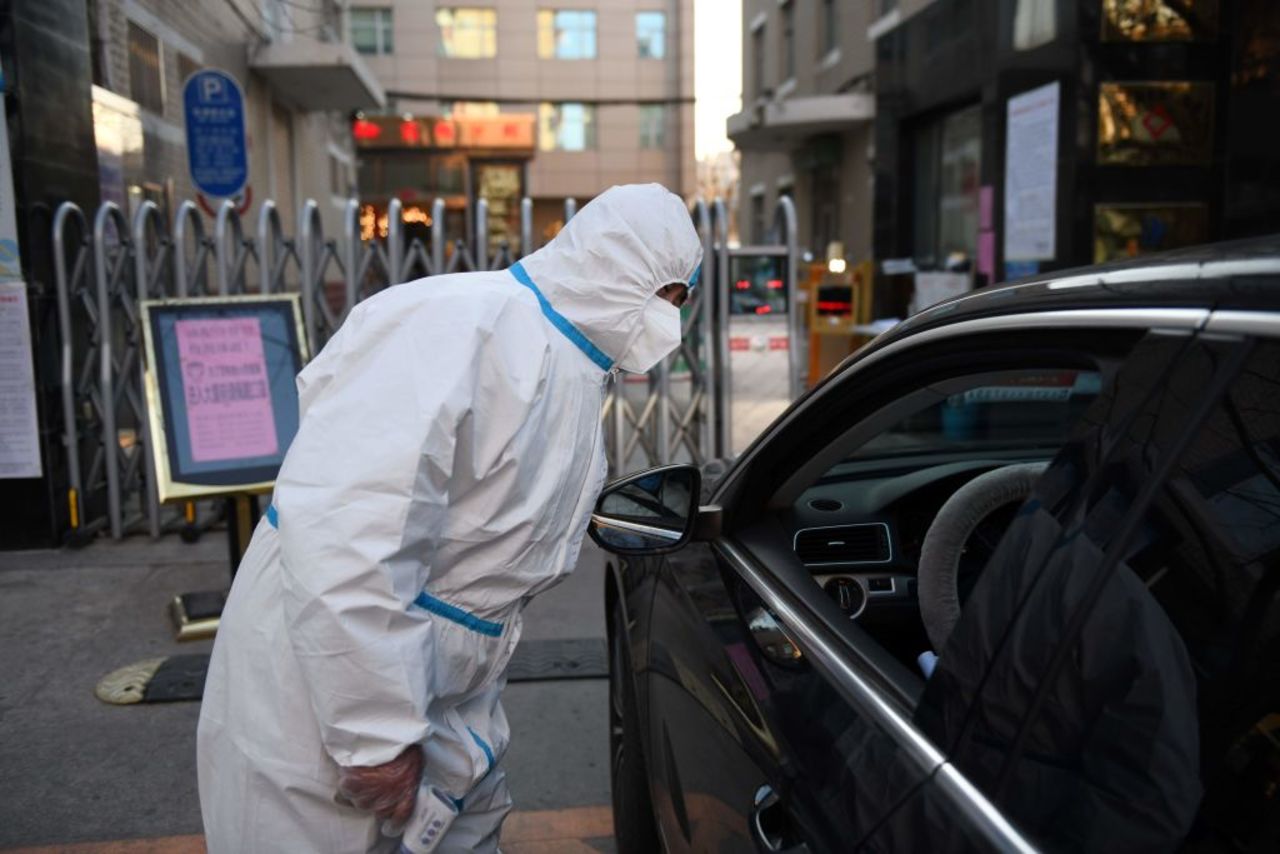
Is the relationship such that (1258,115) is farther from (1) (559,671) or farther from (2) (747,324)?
(1) (559,671)

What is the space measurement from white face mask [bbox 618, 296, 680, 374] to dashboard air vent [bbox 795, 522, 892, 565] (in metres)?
0.57

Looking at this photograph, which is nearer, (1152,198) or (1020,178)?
(1152,198)

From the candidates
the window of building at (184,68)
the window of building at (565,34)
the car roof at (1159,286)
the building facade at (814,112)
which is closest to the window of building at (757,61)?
the building facade at (814,112)

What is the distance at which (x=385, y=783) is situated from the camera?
178cm

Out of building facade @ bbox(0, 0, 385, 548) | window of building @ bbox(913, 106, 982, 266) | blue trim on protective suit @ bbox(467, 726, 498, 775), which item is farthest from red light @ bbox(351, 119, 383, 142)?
blue trim on protective suit @ bbox(467, 726, 498, 775)

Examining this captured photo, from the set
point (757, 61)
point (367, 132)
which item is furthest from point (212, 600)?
point (367, 132)

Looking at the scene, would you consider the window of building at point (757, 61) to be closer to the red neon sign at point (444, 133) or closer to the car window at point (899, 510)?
the red neon sign at point (444, 133)

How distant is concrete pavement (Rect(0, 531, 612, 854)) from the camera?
11.1ft

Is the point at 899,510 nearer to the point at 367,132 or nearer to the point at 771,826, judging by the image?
the point at 771,826

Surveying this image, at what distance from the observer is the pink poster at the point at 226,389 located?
4.88 meters

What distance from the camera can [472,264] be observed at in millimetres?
6770

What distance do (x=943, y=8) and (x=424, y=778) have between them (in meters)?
14.1

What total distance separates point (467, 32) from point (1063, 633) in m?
41.2

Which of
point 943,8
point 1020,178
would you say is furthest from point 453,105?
point 1020,178
